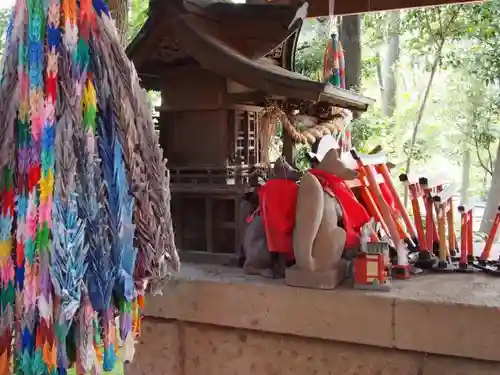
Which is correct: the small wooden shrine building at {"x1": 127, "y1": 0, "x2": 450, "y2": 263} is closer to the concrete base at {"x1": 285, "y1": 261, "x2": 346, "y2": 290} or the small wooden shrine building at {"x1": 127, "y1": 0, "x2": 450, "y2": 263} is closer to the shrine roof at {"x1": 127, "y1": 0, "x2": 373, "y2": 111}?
the shrine roof at {"x1": 127, "y1": 0, "x2": 373, "y2": 111}

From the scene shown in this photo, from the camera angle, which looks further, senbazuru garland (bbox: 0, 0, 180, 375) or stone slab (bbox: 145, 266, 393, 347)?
stone slab (bbox: 145, 266, 393, 347)

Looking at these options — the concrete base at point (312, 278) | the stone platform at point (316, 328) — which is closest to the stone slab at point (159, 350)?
the stone platform at point (316, 328)

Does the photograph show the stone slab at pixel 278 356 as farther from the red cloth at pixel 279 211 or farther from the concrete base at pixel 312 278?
the red cloth at pixel 279 211

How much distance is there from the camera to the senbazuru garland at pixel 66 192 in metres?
0.90

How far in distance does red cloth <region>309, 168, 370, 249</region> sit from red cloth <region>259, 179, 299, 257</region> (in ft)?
0.36

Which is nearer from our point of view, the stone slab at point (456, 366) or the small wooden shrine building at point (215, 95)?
the stone slab at point (456, 366)

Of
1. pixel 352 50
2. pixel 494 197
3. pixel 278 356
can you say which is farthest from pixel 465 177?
pixel 278 356

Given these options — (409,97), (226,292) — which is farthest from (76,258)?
(409,97)

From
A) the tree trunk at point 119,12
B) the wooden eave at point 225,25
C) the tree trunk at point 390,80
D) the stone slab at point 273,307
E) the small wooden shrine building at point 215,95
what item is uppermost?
the tree trunk at point 390,80

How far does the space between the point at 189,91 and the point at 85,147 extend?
1.16m

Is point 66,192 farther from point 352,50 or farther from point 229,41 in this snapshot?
point 352,50

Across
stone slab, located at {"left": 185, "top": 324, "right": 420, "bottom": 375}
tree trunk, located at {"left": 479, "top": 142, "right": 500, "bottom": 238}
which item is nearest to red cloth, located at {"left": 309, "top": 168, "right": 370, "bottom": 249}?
stone slab, located at {"left": 185, "top": 324, "right": 420, "bottom": 375}

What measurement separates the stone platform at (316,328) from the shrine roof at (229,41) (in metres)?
0.64

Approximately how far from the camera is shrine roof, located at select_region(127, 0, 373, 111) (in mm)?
1775
